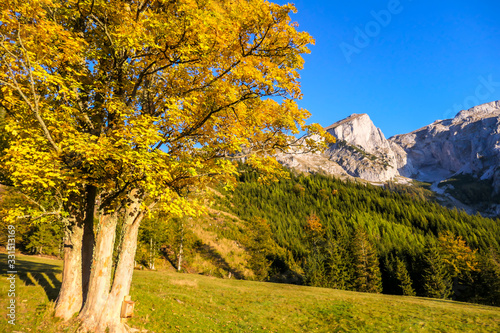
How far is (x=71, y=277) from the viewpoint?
26.7 ft

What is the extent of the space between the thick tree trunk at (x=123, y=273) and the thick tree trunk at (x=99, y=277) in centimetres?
24

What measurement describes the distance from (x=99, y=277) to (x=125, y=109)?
5390 millimetres

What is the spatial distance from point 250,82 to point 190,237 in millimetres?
38510

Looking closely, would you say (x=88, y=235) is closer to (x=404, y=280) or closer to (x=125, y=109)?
(x=125, y=109)

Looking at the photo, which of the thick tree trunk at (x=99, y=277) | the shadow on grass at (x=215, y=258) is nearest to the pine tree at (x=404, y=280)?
the shadow on grass at (x=215, y=258)

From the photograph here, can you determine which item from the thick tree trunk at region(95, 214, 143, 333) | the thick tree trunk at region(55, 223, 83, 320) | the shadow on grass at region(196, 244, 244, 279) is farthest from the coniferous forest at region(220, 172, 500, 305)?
the thick tree trunk at region(55, 223, 83, 320)

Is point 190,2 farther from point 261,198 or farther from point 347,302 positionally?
point 261,198

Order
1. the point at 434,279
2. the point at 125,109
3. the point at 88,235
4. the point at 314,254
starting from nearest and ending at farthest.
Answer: the point at 125,109, the point at 88,235, the point at 434,279, the point at 314,254

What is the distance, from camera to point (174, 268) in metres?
41.4

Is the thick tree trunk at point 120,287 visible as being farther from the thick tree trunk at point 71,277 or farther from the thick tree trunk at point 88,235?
the thick tree trunk at point 88,235

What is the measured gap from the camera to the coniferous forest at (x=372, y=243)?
39.0 metres

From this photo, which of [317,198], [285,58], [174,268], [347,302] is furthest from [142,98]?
[317,198]

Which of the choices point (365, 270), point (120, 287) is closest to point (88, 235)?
point (120, 287)

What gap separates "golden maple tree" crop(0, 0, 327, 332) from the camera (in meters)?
6.18
